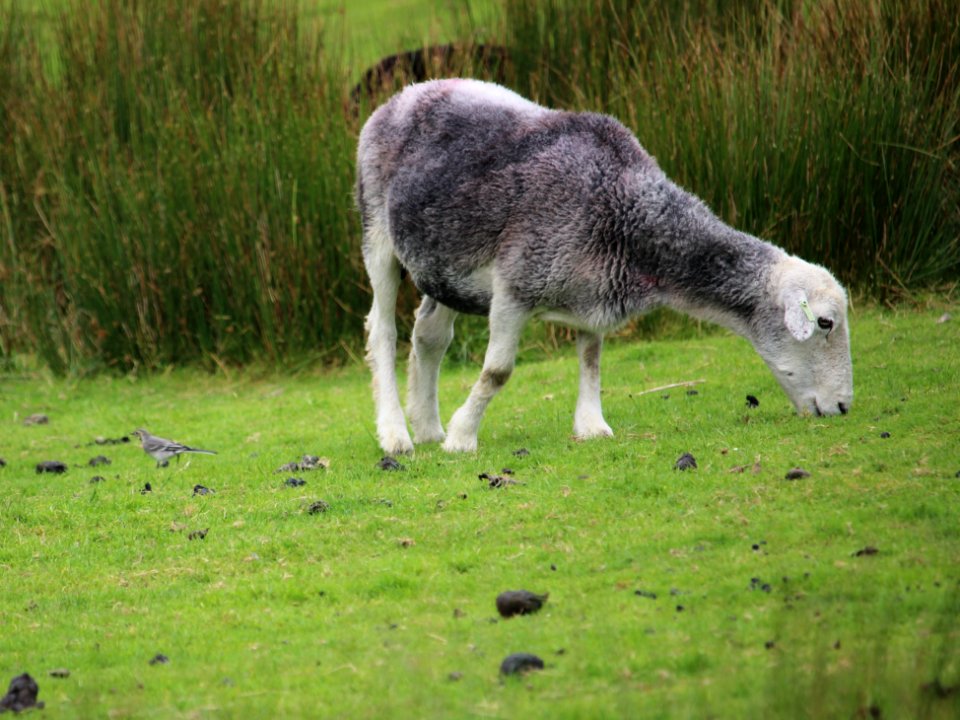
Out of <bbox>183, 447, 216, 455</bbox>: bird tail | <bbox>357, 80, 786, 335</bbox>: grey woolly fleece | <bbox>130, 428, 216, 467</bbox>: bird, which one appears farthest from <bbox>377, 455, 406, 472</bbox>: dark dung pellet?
<bbox>130, 428, 216, 467</bbox>: bird

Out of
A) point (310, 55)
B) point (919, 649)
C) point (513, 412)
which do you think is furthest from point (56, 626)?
point (310, 55)

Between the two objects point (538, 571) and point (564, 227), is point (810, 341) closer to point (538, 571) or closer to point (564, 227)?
point (564, 227)

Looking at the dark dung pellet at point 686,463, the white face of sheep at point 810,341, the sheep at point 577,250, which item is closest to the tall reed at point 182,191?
the sheep at point 577,250

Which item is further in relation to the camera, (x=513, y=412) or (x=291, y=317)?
(x=291, y=317)

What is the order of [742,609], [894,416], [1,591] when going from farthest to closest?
[894,416] → [1,591] → [742,609]

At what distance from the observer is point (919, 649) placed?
4.04m

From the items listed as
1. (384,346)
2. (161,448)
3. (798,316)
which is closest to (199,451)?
(161,448)

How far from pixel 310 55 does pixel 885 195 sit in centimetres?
570

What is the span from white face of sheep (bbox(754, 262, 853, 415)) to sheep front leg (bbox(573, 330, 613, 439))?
3.29ft

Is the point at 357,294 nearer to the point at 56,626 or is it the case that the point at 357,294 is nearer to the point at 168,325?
the point at 168,325

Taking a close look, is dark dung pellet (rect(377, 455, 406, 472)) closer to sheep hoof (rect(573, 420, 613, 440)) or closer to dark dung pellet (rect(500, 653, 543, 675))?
sheep hoof (rect(573, 420, 613, 440))

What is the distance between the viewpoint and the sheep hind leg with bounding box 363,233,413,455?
813 cm

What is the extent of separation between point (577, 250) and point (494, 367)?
2.69ft

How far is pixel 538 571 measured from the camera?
17.6ft
